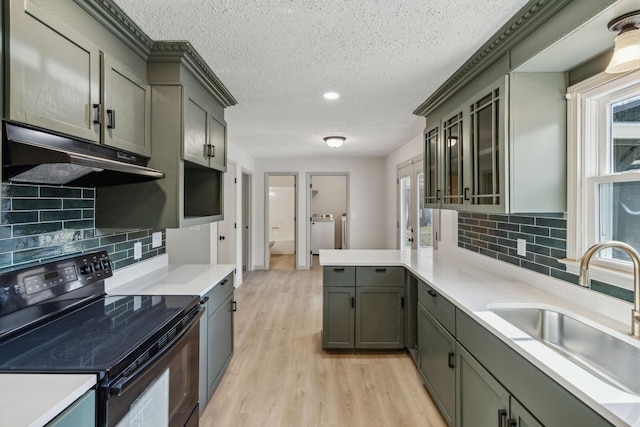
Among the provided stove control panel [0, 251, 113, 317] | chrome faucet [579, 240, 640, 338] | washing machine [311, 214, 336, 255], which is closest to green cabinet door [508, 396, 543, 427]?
chrome faucet [579, 240, 640, 338]

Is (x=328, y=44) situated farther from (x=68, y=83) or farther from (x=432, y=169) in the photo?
(x=432, y=169)

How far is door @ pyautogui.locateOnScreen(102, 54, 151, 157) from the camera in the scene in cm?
154

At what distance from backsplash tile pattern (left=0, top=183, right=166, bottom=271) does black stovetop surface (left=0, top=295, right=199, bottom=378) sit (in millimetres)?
320

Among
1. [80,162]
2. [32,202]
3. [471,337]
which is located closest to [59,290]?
[32,202]

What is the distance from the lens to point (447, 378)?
185 centimetres

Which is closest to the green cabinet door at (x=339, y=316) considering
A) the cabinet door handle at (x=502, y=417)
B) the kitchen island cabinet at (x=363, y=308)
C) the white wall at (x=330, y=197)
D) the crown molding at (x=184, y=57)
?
the kitchen island cabinet at (x=363, y=308)

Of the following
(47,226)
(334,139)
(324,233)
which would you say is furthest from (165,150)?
(324,233)

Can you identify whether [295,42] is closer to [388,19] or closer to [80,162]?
[388,19]

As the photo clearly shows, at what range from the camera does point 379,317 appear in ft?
9.18

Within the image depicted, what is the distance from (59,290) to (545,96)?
2720mm

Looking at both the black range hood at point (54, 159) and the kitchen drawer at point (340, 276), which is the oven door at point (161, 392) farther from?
the kitchen drawer at point (340, 276)

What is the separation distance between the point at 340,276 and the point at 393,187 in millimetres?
3361

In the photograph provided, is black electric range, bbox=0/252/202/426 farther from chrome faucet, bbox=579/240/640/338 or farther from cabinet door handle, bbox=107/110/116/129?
chrome faucet, bbox=579/240/640/338

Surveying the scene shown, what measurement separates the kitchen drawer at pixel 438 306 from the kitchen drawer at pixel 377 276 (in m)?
0.41
